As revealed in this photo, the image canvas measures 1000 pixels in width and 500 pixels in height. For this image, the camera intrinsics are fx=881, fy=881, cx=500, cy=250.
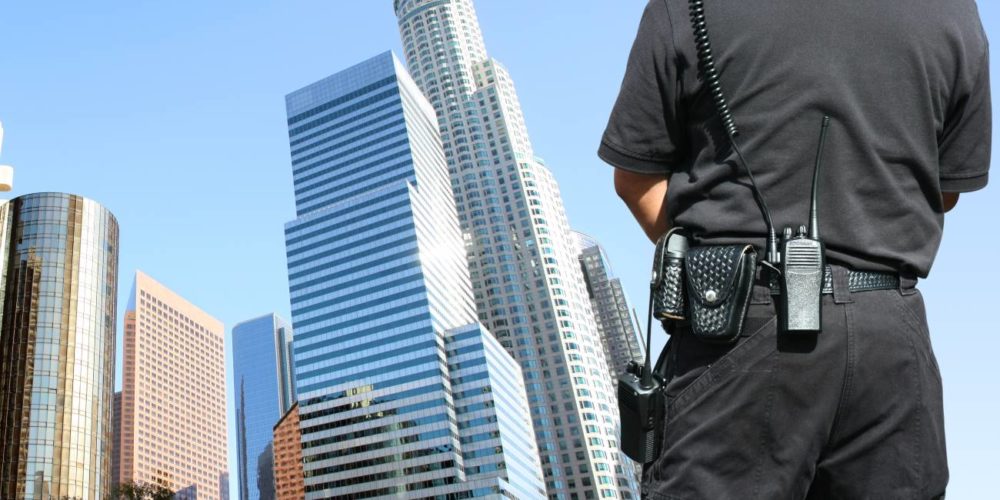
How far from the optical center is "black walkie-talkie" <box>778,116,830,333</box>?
180 cm

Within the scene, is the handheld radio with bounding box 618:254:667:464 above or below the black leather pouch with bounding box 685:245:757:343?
below

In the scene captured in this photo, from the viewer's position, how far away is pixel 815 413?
1824 mm

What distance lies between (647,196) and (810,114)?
44 cm

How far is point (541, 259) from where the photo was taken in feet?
484

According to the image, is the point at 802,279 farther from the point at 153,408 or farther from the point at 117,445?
the point at 153,408

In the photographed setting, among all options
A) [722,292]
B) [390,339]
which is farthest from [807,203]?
[390,339]

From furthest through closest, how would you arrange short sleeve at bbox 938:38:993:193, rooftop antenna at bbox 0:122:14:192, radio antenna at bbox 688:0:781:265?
1. rooftop antenna at bbox 0:122:14:192
2. short sleeve at bbox 938:38:993:193
3. radio antenna at bbox 688:0:781:265

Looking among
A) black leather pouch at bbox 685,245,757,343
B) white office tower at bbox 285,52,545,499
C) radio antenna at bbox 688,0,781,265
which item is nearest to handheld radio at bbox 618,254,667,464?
black leather pouch at bbox 685,245,757,343

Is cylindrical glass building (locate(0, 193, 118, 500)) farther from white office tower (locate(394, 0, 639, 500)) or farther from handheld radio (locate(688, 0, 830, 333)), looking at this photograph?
handheld radio (locate(688, 0, 830, 333))

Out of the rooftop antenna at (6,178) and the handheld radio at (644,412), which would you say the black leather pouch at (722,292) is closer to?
the handheld radio at (644,412)

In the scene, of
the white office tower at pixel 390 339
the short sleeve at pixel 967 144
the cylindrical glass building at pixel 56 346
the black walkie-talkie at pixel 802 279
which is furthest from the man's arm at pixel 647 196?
the white office tower at pixel 390 339

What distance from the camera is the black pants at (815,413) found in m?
1.82

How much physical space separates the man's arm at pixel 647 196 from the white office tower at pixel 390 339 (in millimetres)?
107948

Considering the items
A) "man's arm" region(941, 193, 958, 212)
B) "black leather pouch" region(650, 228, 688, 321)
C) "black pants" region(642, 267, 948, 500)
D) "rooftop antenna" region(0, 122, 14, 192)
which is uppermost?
"rooftop antenna" region(0, 122, 14, 192)
